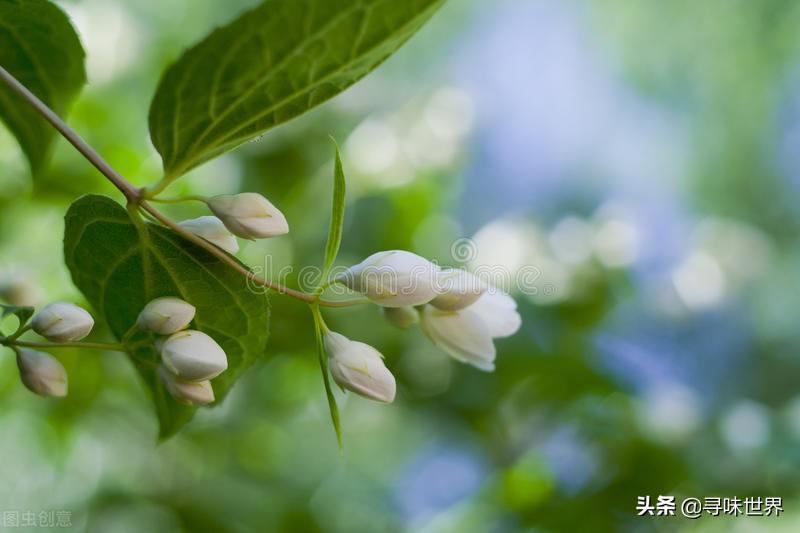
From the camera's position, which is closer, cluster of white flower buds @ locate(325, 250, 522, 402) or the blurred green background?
cluster of white flower buds @ locate(325, 250, 522, 402)

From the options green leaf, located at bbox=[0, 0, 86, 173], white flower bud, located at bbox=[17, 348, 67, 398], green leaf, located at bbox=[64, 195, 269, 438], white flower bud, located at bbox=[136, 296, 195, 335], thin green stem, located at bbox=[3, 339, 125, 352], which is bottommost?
white flower bud, located at bbox=[17, 348, 67, 398]

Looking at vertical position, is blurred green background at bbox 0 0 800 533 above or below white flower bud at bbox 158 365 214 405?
above

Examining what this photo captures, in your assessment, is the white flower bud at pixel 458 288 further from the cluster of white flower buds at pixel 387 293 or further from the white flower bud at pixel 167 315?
the white flower bud at pixel 167 315

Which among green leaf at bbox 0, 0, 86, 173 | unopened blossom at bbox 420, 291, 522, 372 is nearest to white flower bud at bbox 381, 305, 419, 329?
unopened blossom at bbox 420, 291, 522, 372

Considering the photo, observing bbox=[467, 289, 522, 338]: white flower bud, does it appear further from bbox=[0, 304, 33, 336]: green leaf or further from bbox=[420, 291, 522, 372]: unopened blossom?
bbox=[0, 304, 33, 336]: green leaf

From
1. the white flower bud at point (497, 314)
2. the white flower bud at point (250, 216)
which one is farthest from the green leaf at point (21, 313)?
the white flower bud at point (497, 314)

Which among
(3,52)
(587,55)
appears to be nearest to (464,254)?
(3,52)
